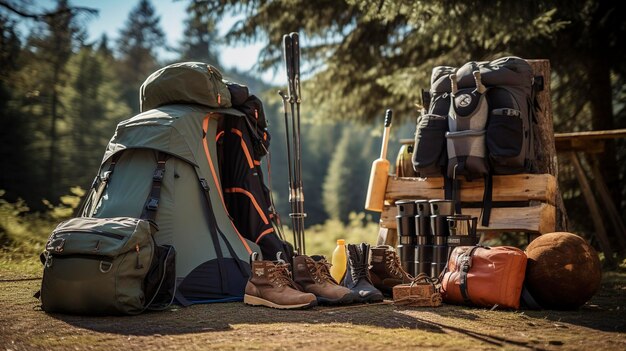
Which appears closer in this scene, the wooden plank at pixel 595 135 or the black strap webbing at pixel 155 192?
the black strap webbing at pixel 155 192

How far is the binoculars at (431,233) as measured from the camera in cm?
511

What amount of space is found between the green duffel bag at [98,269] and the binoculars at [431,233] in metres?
2.07

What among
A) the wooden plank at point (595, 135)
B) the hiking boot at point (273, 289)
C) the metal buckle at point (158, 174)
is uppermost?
the wooden plank at point (595, 135)

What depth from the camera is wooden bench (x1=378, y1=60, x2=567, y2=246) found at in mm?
5699

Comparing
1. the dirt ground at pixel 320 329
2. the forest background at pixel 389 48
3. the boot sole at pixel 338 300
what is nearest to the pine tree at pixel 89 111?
the forest background at pixel 389 48

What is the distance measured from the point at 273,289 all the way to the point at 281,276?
0.37 ft

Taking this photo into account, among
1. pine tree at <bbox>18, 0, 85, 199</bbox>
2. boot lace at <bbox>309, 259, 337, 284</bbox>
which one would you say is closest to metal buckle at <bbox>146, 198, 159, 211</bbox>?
boot lace at <bbox>309, 259, 337, 284</bbox>

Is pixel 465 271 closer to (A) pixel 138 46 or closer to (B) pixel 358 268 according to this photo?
(B) pixel 358 268

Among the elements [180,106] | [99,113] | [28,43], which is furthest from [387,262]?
[99,113]

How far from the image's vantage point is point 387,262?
5047 millimetres

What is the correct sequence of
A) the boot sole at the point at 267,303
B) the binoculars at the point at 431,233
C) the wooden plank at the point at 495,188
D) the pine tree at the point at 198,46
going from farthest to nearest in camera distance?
the pine tree at the point at 198,46 → the wooden plank at the point at 495,188 → the binoculars at the point at 431,233 → the boot sole at the point at 267,303

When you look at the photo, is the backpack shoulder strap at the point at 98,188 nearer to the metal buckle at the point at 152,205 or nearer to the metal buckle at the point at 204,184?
the metal buckle at the point at 152,205

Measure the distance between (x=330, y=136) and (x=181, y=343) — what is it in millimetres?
59907

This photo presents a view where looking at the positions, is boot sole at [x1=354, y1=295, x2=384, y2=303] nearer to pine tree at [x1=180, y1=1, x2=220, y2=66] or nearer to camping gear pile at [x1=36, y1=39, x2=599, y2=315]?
camping gear pile at [x1=36, y1=39, x2=599, y2=315]
